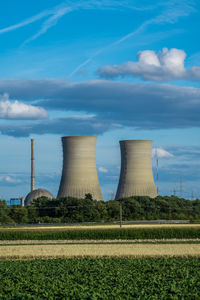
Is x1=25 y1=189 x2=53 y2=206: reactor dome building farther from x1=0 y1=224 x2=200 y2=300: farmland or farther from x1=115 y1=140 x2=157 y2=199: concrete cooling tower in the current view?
x1=0 y1=224 x2=200 y2=300: farmland

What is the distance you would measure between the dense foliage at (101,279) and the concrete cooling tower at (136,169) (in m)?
24.3

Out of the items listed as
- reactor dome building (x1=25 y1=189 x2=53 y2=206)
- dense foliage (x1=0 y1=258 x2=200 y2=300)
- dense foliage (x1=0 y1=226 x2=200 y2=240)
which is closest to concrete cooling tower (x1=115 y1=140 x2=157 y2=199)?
reactor dome building (x1=25 y1=189 x2=53 y2=206)

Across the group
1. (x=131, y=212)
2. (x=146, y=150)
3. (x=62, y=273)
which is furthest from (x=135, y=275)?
(x=131, y=212)

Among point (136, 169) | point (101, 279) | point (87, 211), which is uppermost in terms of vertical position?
point (136, 169)

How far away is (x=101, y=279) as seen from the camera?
12.1 m

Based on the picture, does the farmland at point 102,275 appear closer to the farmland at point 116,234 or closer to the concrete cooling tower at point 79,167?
the farmland at point 116,234

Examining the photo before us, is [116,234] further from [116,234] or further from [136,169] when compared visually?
[136,169]

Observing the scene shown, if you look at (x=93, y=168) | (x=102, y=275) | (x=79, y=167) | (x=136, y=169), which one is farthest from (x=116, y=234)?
(x=102, y=275)

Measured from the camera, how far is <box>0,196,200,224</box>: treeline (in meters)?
43.2

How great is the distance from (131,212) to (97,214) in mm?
4518

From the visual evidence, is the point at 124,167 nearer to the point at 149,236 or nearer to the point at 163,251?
the point at 149,236

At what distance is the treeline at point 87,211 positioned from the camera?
43.2 metres

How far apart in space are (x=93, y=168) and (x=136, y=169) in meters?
3.27

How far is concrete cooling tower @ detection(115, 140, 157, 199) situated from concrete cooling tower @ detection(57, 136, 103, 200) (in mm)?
2300
